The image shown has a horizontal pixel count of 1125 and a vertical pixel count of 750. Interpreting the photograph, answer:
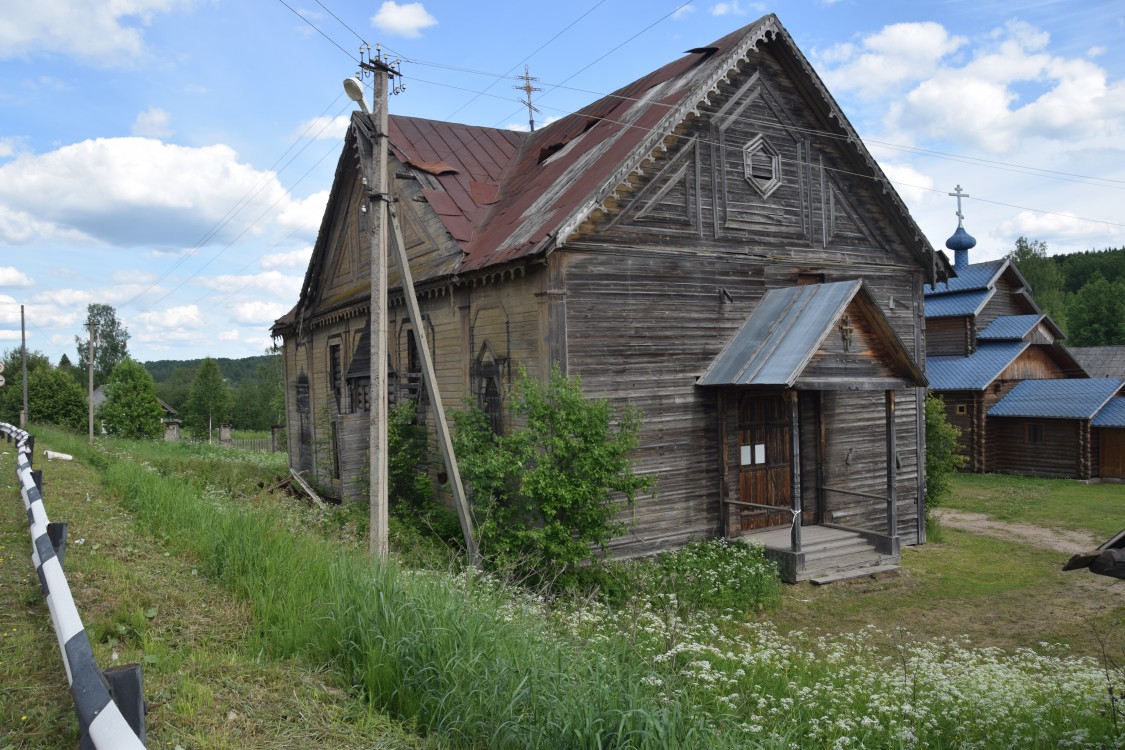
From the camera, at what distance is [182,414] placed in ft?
255

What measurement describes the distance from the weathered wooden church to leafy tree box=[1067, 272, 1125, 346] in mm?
52757

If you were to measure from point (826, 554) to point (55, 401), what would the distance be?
4888 cm

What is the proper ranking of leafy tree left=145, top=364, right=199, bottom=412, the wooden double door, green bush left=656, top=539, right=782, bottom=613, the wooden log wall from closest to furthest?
green bush left=656, top=539, right=782, bottom=613
the wooden log wall
the wooden double door
leafy tree left=145, top=364, right=199, bottom=412

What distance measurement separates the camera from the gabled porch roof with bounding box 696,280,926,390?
40.1 ft

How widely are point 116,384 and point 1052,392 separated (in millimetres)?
46822

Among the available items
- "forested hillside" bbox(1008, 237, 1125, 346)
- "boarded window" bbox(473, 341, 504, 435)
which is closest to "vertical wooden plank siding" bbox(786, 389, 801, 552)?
"boarded window" bbox(473, 341, 504, 435)

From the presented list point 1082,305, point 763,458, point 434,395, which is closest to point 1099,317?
point 1082,305

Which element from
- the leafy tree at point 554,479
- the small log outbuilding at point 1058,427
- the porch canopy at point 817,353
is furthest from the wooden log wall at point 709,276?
the small log outbuilding at point 1058,427

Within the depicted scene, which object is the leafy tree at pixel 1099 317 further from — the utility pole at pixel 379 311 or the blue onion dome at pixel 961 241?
the utility pole at pixel 379 311

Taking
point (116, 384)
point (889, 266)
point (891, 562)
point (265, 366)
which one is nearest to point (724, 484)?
point (891, 562)

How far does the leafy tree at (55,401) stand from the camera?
46.4 m

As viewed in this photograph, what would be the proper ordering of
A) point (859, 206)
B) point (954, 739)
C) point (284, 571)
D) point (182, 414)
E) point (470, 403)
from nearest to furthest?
point (954, 739)
point (284, 571)
point (470, 403)
point (859, 206)
point (182, 414)

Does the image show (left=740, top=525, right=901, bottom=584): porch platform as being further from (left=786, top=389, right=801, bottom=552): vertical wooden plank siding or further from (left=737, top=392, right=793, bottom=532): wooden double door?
(left=737, top=392, right=793, bottom=532): wooden double door

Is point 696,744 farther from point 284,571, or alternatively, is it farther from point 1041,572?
point 1041,572
